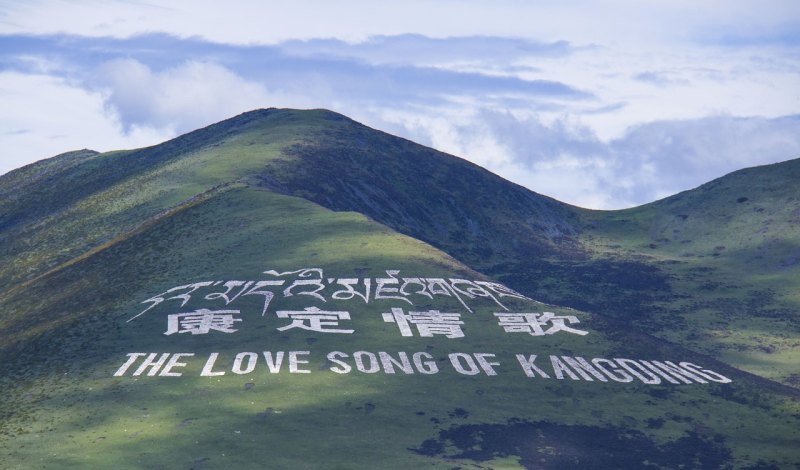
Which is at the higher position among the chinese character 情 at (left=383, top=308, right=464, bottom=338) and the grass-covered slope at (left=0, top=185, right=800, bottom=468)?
the chinese character 情 at (left=383, top=308, right=464, bottom=338)

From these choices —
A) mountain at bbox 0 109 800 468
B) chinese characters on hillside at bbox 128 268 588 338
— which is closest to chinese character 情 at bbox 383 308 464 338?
chinese characters on hillside at bbox 128 268 588 338

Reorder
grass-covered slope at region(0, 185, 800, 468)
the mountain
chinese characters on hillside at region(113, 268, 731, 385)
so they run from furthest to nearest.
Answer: chinese characters on hillside at region(113, 268, 731, 385), the mountain, grass-covered slope at region(0, 185, 800, 468)

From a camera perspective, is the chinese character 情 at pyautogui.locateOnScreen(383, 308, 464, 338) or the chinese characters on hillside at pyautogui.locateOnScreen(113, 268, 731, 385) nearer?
the chinese characters on hillside at pyautogui.locateOnScreen(113, 268, 731, 385)

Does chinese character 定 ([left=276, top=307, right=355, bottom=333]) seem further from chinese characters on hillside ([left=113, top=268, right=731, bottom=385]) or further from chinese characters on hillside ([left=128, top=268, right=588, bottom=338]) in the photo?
chinese characters on hillside ([left=113, top=268, right=731, bottom=385])

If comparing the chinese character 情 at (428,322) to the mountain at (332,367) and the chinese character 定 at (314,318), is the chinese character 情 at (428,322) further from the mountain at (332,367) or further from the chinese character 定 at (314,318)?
the chinese character 定 at (314,318)

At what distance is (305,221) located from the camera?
5704 inches

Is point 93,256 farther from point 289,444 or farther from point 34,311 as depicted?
point 289,444

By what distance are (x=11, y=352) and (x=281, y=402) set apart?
36.8 meters

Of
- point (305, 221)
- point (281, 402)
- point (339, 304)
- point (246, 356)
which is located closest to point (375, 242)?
point (305, 221)

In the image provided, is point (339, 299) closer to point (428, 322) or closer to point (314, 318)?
point (314, 318)

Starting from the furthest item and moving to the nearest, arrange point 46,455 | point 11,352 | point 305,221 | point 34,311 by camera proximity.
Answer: point 305,221
point 34,311
point 11,352
point 46,455

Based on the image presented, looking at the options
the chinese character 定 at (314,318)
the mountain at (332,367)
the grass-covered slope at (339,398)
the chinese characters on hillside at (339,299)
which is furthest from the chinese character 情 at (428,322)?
the chinese character 定 at (314,318)

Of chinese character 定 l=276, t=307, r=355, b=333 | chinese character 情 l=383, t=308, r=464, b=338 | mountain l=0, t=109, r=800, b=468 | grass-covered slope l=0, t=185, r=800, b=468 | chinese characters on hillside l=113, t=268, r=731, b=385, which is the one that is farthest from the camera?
chinese character 情 l=383, t=308, r=464, b=338

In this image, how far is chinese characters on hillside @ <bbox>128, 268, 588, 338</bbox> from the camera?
359 ft
